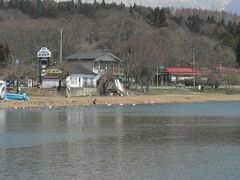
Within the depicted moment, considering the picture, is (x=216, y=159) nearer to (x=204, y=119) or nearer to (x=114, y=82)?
(x=204, y=119)

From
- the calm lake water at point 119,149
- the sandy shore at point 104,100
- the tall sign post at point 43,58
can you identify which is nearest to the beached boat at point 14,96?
the sandy shore at point 104,100

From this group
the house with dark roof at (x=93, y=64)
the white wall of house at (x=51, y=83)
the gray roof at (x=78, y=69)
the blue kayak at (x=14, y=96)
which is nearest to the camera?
the blue kayak at (x=14, y=96)

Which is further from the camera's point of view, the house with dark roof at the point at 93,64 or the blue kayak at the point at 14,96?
the house with dark roof at the point at 93,64

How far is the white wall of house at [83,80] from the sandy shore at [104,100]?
13.6 meters

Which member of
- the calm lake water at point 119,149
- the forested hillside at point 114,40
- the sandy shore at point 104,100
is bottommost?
the calm lake water at point 119,149

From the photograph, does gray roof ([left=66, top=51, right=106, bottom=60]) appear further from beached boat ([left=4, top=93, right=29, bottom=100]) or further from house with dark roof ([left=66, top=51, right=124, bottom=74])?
beached boat ([left=4, top=93, right=29, bottom=100])

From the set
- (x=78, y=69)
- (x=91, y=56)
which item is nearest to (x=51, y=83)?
(x=78, y=69)

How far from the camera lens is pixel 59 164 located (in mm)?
22516

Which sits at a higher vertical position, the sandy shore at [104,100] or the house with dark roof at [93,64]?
the house with dark roof at [93,64]

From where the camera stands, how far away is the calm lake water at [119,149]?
68.5 ft

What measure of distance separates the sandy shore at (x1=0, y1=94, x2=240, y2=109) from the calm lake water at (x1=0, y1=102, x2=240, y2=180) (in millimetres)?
17390

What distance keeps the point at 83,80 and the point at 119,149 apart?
67.0 metres

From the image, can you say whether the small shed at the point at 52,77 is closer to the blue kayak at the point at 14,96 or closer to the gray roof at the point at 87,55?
the gray roof at the point at 87,55

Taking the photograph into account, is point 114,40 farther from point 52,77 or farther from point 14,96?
point 14,96
